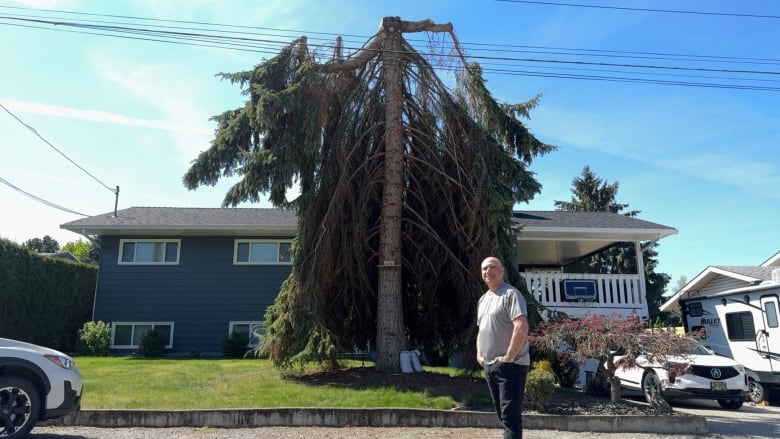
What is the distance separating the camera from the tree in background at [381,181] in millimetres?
8883

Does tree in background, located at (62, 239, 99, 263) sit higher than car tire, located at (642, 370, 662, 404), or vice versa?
tree in background, located at (62, 239, 99, 263)

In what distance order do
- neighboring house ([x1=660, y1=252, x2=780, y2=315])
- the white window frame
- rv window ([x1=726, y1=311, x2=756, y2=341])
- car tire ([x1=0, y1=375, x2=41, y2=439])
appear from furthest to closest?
the white window frame → neighboring house ([x1=660, y1=252, x2=780, y2=315]) → rv window ([x1=726, y1=311, x2=756, y2=341]) → car tire ([x1=0, y1=375, x2=41, y2=439])

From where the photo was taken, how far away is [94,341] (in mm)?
14672

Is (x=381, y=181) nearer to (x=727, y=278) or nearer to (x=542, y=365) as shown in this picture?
(x=542, y=365)

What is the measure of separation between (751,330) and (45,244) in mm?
72698

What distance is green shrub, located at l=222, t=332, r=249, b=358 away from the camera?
14.7 metres

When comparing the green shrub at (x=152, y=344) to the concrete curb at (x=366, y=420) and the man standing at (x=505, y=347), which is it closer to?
the concrete curb at (x=366, y=420)

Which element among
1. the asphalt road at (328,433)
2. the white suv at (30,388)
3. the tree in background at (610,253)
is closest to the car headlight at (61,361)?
the white suv at (30,388)

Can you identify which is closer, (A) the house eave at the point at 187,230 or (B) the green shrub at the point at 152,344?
(B) the green shrub at the point at 152,344

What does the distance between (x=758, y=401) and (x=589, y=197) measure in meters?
24.7

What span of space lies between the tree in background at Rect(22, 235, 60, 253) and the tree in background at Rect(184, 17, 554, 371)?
6447cm

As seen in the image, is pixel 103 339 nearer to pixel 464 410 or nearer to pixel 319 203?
pixel 319 203

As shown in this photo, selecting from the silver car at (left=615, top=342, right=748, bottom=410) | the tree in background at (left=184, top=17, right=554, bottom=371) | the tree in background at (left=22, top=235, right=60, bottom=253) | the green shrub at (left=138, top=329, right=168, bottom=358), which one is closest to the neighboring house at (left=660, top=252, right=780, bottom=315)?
the silver car at (left=615, top=342, right=748, bottom=410)

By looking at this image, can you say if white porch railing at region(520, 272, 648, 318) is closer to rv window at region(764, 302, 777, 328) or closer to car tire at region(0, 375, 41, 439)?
rv window at region(764, 302, 777, 328)
